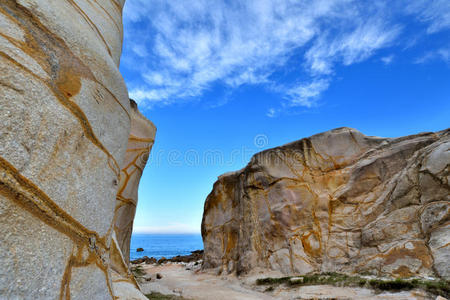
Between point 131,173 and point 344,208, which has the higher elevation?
point 131,173

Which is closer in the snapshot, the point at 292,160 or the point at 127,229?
the point at 127,229

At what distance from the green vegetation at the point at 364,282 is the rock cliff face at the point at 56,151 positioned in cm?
522

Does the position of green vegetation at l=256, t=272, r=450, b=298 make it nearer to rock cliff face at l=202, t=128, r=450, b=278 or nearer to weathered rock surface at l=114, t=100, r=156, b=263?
rock cliff face at l=202, t=128, r=450, b=278

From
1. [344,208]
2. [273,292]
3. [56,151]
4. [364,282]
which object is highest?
[344,208]

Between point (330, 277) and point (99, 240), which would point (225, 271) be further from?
point (99, 240)

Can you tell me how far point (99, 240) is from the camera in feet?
5.80

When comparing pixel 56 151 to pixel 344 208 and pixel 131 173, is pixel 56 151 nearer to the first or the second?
pixel 131 173

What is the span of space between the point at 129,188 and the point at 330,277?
5.48m

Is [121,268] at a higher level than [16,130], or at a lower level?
lower

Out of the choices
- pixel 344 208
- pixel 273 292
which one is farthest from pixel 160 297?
pixel 344 208

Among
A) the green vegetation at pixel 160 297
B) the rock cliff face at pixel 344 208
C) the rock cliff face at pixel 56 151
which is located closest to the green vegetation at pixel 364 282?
the rock cliff face at pixel 344 208

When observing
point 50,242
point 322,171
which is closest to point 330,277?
point 322,171

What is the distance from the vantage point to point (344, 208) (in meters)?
7.89

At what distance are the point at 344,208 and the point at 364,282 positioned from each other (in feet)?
8.79
